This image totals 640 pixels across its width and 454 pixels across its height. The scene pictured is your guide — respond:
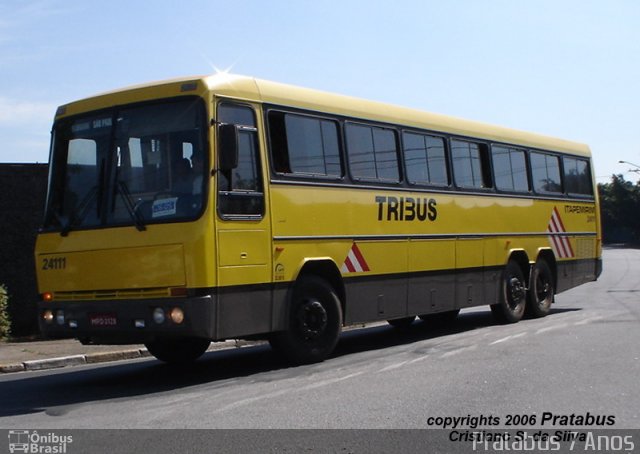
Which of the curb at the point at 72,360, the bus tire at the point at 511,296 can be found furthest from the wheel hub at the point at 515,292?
the curb at the point at 72,360

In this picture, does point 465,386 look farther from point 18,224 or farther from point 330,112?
point 18,224

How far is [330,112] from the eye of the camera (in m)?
11.6

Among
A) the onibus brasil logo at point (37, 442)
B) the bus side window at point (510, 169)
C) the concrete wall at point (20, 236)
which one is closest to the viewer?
the onibus brasil logo at point (37, 442)

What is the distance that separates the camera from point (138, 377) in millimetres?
10914

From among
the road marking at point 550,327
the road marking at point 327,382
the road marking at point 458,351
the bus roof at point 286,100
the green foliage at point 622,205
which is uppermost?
the green foliage at point 622,205

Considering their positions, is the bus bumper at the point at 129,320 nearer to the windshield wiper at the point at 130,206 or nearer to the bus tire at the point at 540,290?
the windshield wiper at the point at 130,206

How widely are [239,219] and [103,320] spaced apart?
180 centimetres

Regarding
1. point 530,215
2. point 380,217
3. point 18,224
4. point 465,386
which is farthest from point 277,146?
point 18,224

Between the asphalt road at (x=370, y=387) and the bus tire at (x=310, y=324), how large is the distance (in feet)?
0.72

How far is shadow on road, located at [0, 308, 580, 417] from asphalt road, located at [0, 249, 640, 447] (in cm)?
2

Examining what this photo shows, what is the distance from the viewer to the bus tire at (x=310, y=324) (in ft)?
34.8

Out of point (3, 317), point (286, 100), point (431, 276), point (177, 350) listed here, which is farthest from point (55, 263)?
point (3, 317)

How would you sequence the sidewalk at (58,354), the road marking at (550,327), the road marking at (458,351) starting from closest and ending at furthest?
the road marking at (458,351) → the sidewalk at (58,354) → the road marking at (550,327)

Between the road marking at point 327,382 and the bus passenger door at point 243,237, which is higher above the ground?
the bus passenger door at point 243,237
